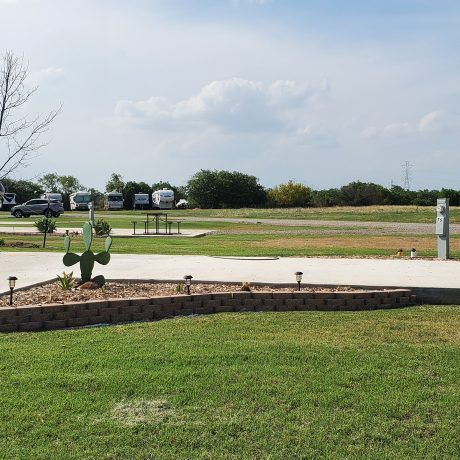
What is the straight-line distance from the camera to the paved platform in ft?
29.3

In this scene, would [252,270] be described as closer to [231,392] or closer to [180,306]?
[180,306]

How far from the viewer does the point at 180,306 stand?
24.6ft

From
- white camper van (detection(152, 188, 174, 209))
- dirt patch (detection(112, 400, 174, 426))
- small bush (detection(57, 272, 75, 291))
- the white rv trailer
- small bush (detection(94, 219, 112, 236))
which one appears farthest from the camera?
white camper van (detection(152, 188, 174, 209))

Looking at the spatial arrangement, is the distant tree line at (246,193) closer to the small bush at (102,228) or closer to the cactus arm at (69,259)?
the small bush at (102,228)

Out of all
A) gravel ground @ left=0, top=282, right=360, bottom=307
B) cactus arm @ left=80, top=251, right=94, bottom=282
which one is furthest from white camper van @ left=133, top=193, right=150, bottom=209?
cactus arm @ left=80, top=251, right=94, bottom=282

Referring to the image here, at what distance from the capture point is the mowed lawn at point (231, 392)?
377cm

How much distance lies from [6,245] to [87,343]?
12826 millimetres

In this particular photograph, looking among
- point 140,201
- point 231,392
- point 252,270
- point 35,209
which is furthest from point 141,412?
point 140,201

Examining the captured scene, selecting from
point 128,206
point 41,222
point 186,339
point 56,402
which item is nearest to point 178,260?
point 186,339

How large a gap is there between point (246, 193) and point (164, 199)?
13.0 m

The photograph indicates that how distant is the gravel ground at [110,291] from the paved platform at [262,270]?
1.04 ft

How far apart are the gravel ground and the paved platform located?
32cm

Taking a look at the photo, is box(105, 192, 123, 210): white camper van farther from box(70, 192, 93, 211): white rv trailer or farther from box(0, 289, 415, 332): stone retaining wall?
box(0, 289, 415, 332): stone retaining wall

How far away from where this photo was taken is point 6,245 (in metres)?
17.9
